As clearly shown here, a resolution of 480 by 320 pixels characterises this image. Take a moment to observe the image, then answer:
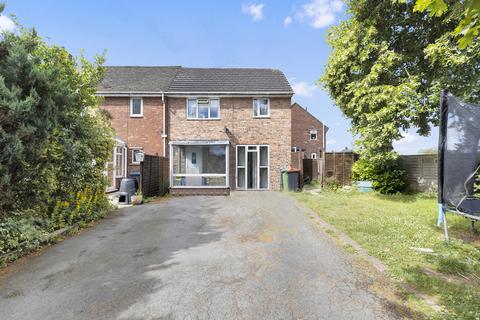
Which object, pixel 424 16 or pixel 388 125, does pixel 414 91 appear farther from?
pixel 424 16

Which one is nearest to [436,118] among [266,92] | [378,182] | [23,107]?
[378,182]

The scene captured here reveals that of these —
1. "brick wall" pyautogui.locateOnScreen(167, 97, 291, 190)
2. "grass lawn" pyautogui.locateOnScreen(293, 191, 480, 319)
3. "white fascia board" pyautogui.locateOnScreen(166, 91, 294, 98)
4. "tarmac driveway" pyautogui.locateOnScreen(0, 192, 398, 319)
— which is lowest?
"tarmac driveway" pyautogui.locateOnScreen(0, 192, 398, 319)

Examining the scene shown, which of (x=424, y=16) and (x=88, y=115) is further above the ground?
(x=424, y=16)

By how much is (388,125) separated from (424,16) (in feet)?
17.1

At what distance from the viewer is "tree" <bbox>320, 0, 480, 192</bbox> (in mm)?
10758

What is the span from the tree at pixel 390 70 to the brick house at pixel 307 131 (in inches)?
851

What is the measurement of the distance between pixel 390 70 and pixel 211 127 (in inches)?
374

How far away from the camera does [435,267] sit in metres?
4.27

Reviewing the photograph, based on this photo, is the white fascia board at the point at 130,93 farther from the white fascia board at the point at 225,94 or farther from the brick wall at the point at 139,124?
the white fascia board at the point at 225,94

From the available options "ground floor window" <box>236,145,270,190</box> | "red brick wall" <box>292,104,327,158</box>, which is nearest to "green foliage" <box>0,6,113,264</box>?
"ground floor window" <box>236,145,270,190</box>

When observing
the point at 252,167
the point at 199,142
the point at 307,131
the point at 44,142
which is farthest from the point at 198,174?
the point at 307,131

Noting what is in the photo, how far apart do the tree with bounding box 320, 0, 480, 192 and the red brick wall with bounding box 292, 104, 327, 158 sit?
70.6ft

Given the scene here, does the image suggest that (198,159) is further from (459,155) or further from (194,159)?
(459,155)

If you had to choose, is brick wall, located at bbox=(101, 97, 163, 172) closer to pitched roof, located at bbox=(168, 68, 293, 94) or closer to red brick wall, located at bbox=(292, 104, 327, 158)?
pitched roof, located at bbox=(168, 68, 293, 94)
